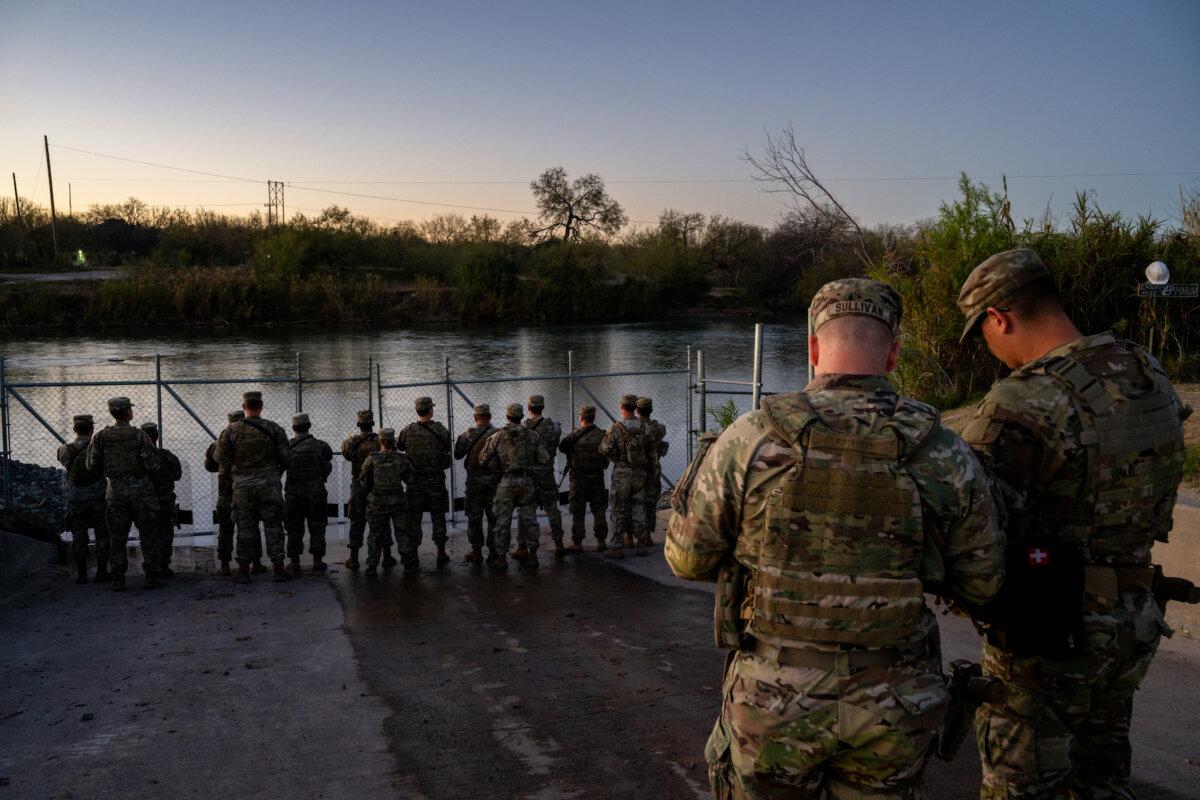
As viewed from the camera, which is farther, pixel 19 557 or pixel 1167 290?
pixel 19 557

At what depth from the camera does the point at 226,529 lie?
9.09 metres

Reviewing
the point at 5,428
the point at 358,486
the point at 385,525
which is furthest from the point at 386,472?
the point at 5,428

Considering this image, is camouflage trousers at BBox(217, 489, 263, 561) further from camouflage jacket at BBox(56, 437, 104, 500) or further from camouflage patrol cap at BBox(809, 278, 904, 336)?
camouflage patrol cap at BBox(809, 278, 904, 336)

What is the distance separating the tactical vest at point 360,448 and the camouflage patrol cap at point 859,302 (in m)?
7.50

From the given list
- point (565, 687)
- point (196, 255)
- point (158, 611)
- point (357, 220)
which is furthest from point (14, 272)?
point (565, 687)

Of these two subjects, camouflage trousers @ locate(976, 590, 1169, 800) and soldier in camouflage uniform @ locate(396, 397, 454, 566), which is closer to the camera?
camouflage trousers @ locate(976, 590, 1169, 800)

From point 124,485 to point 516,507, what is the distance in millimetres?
3686

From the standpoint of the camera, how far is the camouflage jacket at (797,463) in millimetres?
2500

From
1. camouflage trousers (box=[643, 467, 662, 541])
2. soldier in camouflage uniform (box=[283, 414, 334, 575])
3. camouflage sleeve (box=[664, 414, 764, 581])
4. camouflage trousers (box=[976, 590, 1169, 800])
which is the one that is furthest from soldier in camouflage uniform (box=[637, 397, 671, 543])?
camouflage sleeve (box=[664, 414, 764, 581])

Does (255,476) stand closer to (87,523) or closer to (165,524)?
(165,524)

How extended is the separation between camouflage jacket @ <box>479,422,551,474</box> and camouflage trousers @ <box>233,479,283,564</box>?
205 cm

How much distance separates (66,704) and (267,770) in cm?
180

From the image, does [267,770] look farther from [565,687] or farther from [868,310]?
[868,310]

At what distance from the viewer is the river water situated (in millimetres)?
18453
